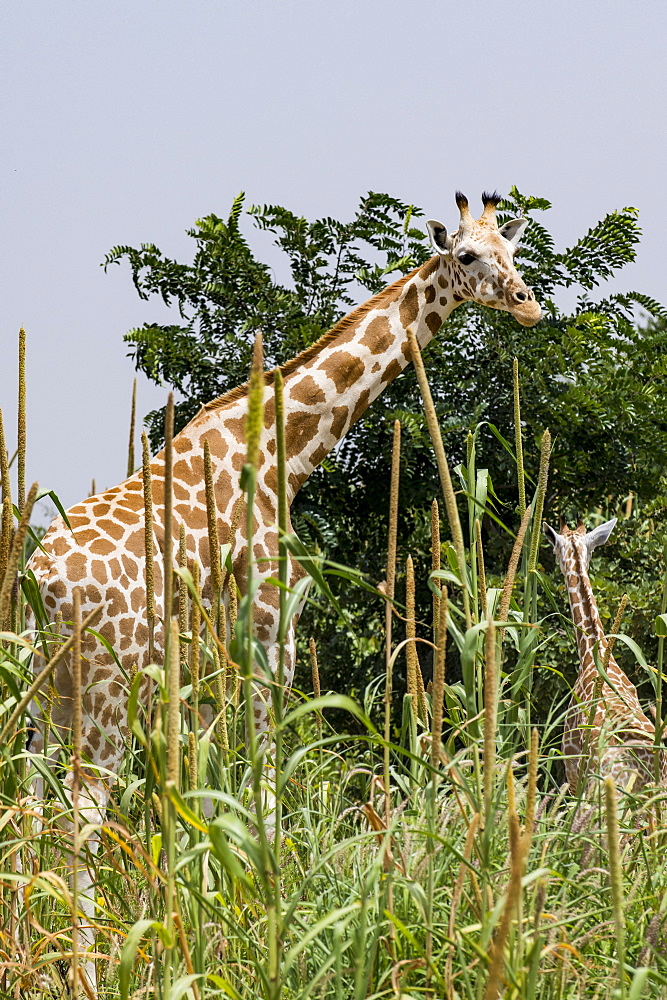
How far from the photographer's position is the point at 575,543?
15.6 ft

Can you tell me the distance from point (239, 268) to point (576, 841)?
15.9ft

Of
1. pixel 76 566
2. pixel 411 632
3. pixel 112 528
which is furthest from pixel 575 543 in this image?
pixel 411 632

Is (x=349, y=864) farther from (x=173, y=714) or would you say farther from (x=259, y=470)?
(x=259, y=470)

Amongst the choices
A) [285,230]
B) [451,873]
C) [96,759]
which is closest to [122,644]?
[96,759]

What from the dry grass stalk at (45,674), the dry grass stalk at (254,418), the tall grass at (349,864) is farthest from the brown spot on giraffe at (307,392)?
the dry grass stalk at (254,418)

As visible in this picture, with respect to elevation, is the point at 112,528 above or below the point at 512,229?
below

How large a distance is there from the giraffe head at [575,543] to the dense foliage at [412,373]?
105cm

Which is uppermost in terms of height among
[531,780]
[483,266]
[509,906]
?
[483,266]

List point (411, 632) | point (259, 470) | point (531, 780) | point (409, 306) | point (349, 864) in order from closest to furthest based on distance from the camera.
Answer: point (531, 780) → point (411, 632) → point (349, 864) → point (259, 470) → point (409, 306)

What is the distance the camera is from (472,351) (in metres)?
6.39

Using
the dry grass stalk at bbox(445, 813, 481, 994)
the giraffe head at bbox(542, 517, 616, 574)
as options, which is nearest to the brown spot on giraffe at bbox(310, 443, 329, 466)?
the giraffe head at bbox(542, 517, 616, 574)

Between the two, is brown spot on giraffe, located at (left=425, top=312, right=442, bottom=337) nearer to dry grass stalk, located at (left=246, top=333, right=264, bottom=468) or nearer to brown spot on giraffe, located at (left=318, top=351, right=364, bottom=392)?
brown spot on giraffe, located at (left=318, top=351, right=364, bottom=392)

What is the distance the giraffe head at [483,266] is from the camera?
4.53 meters

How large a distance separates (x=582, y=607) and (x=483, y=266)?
4.89 ft
